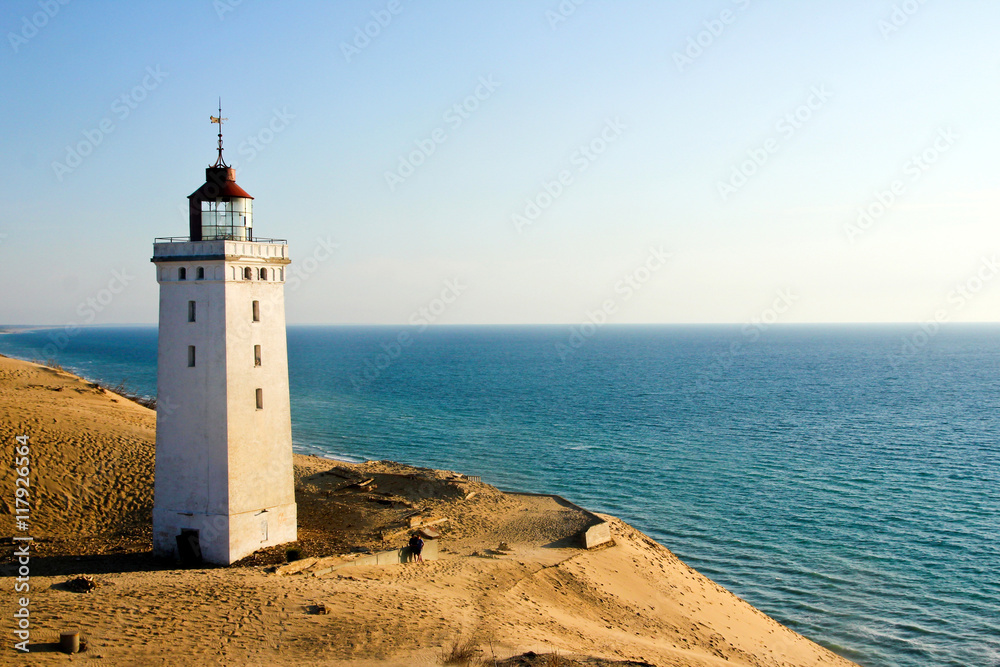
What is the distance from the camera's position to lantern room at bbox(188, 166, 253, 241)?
81.8 feet

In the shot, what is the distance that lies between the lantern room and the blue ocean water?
2530cm

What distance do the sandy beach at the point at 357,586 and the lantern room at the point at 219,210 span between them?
37.5 feet

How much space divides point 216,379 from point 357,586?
27.9ft

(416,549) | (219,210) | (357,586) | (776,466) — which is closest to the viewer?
(357,586)

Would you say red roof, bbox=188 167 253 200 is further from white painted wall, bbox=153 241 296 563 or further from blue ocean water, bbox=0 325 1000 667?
blue ocean water, bbox=0 325 1000 667

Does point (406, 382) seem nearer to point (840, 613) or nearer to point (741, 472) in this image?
point (741, 472)

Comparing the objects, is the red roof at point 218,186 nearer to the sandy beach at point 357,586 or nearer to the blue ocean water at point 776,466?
the sandy beach at point 357,586

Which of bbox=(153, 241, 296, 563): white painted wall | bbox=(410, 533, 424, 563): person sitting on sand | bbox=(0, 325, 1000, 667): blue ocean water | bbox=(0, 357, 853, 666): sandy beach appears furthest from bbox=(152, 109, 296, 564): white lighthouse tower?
bbox=(0, 325, 1000, 667): blue ocean water

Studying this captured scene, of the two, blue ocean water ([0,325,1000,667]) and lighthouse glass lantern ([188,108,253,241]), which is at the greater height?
lighthouse glass lantern ([188,108,253,241])

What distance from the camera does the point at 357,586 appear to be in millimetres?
21688

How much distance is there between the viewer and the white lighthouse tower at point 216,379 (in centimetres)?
2412

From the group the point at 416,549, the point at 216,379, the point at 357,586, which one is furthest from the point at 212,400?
the point at 416,549

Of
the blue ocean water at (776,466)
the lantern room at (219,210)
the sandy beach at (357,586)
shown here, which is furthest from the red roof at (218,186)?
the blue ocean water at (776,466)

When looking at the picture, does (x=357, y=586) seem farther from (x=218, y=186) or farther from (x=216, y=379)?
(x=218, y=186)
